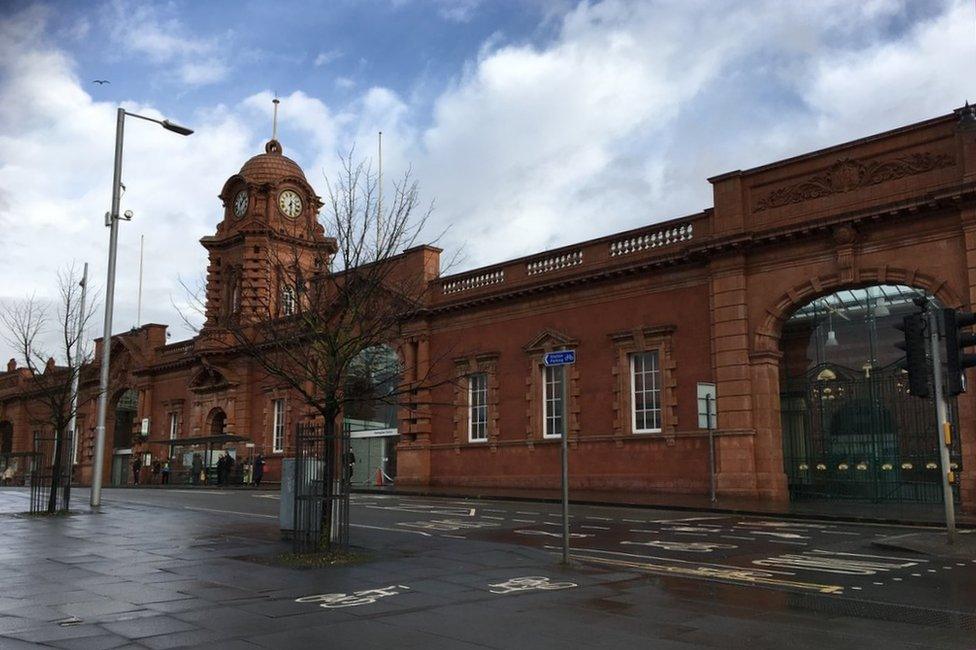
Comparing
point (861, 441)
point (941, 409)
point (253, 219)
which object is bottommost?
point (861, 441)

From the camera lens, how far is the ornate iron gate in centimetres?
2298

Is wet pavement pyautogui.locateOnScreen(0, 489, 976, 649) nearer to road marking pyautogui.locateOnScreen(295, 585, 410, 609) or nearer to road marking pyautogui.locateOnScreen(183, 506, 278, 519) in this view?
road marking pyautogui.locateOnScreen(295, 585, 410, 609)

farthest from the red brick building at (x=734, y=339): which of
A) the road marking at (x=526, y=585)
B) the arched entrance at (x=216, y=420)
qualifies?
the arched entrance at (x=216, y=420)

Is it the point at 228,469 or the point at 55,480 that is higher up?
the point at 55,480

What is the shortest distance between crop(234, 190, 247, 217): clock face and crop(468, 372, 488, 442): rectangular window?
22871 mm

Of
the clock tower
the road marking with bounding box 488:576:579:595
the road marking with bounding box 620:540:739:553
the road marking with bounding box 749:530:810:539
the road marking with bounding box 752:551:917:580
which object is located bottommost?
the road marking with bounding box 749:530:810:539

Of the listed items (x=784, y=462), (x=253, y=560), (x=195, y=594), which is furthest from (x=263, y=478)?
(x=195, y=594)

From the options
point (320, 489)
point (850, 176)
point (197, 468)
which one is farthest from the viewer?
point (197, 468)

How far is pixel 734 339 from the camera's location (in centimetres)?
2575

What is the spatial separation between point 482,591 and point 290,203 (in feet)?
143

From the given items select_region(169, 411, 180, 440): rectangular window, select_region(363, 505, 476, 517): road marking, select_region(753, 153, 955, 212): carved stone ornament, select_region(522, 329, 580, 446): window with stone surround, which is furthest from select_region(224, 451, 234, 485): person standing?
select_region(753, 153, 955, 212): carved stone ornament

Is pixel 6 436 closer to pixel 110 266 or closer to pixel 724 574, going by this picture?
pixel 110 266

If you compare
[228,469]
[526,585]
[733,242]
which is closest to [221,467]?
[228,469]

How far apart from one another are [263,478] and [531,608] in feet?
123
